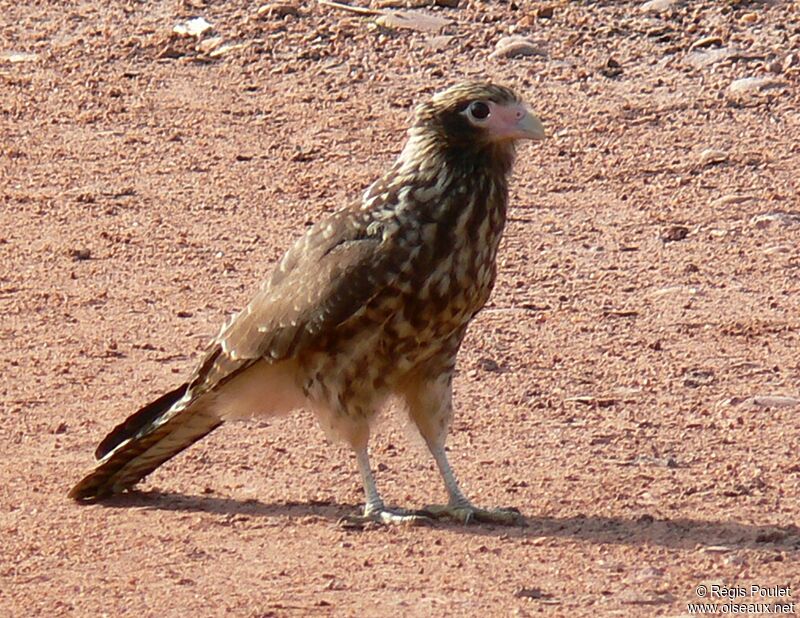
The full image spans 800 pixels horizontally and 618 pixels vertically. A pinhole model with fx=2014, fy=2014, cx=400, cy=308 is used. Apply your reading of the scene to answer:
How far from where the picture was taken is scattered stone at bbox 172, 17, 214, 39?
13.7 m

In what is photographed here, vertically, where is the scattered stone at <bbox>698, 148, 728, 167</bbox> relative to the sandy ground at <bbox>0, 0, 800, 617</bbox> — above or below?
below

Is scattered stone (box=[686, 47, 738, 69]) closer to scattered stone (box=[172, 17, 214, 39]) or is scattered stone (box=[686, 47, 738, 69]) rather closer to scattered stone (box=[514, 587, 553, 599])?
scattered stone (box=[172, 17, 214, 39])

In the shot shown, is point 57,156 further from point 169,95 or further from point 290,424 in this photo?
point 290,424

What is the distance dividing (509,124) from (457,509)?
53.7 inches

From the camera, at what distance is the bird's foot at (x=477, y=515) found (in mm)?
7043

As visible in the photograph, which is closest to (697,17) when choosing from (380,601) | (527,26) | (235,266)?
(527,26)

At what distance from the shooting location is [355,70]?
12.9 m

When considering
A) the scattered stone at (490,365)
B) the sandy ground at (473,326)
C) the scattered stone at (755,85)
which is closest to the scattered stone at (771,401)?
the sandy ground at (473,326)

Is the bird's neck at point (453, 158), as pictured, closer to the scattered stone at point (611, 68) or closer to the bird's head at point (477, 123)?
the bird's head at point (477, 123)

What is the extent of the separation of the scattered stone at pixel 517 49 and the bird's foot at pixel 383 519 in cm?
619

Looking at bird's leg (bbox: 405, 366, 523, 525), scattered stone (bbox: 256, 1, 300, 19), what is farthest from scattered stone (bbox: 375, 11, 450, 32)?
bird's leg (bbox: 405, 366, 523, 525)

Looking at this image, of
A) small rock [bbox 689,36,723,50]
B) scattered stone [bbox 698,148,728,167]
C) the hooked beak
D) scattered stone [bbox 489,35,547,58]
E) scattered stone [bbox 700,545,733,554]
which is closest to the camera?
scattered stone [bbox 700,545,733,554]

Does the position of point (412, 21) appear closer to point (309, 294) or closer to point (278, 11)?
point (278, 11)

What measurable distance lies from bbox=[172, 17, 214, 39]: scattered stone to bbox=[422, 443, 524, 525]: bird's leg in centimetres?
707
